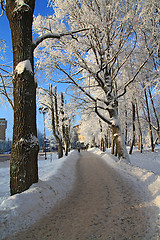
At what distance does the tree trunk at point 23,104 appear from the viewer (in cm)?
380

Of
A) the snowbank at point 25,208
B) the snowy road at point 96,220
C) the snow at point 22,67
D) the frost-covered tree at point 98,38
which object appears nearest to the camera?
the snowy road at point 96,220

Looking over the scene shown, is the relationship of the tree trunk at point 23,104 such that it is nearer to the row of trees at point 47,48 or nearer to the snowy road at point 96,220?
the row of trees at point 47,48

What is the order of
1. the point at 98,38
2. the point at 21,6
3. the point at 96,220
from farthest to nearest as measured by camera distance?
the point at 98,38 → the point at 21,6 → the point at 96,220

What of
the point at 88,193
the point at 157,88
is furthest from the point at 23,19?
the point at 157,88

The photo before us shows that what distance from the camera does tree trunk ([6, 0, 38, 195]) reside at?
3.80m

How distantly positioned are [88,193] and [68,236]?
7.81ft

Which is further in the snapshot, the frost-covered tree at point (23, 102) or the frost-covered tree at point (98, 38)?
the frost-covered tree at point (98, 38)

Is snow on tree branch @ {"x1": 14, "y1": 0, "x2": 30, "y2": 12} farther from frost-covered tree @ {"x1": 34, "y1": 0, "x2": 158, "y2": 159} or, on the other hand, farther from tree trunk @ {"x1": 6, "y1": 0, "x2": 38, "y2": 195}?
frost-covered tree @ {"x1": 34, "y1": 0, "x2": 158, "y2": 159}

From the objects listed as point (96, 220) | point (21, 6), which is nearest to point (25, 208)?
point (96, 220)

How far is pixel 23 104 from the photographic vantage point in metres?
4.05

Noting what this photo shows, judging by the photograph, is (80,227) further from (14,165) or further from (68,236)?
(14,165)

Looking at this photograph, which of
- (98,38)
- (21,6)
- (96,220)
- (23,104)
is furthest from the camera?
(98,38)

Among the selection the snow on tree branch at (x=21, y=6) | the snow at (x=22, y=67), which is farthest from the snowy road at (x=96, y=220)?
the snow on tree branch at (x=21, y=6)

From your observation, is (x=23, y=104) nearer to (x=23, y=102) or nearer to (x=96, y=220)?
(x=23, y=102)
